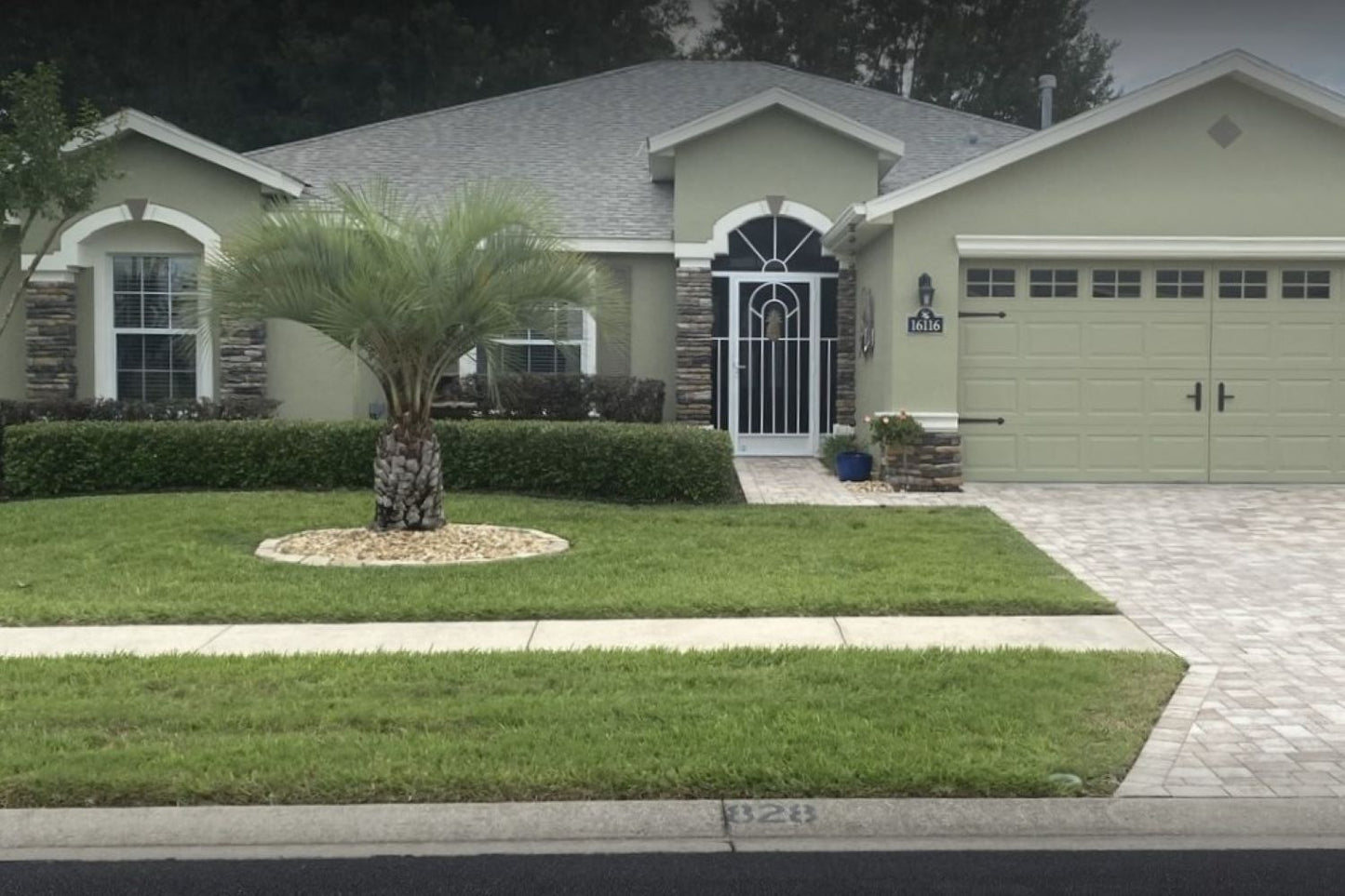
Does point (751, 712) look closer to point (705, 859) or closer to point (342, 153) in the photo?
point (705, 859)

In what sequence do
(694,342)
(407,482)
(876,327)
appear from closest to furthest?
(407,482)
(876,327)
(694,342)

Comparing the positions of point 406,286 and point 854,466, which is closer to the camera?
point 406,286

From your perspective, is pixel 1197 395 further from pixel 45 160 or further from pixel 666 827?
pixel 45 160

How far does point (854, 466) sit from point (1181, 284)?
4.21 meters

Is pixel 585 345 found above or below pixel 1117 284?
below

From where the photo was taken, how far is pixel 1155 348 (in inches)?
608

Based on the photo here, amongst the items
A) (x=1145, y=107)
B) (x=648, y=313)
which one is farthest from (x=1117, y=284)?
(x=648, y=313)

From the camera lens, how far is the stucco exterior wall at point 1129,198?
15148 mm

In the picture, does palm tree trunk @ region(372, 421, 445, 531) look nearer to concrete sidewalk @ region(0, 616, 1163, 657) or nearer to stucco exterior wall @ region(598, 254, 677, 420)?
concrete sidewalk @ region(0, 616, 1163, 657)

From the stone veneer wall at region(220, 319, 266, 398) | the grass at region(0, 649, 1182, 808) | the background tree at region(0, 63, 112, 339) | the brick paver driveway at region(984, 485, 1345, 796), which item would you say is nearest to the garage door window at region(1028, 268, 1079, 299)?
the brick paver driveway at region(984, 485, 1345, 796)

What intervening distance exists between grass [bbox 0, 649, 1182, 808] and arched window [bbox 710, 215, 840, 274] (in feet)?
38.5

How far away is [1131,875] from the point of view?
4820 mm

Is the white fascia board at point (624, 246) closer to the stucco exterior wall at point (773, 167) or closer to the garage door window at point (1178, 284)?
the stucco exterior wall at point (773, 167)

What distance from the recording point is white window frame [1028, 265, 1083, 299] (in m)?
15.4
